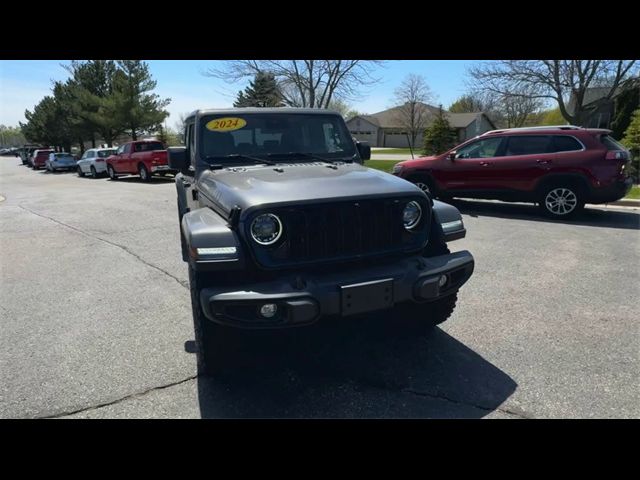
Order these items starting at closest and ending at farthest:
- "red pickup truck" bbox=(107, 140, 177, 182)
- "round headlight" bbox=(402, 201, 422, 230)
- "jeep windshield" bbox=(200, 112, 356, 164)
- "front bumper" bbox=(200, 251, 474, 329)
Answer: "front bumper" bbox=(200, 251, 474, 329) < "round headlight" bbox=(402, 201, 422, 230) < "jeep windshield" bbox=(200, 112, 356, 164) < "red pickup truck" bbox=(107, 140, 177, 182)

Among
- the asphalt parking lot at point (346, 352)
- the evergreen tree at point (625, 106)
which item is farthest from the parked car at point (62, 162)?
the evergreen tree at point (625, 106)

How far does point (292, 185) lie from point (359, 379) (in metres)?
1.48

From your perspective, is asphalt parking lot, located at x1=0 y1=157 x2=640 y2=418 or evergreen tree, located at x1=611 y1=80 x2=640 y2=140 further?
evergreen tree, located at x1=611 y1=80 x2=640 y2=140

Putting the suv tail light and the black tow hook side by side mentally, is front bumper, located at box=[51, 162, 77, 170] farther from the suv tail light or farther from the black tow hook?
the black tow hook

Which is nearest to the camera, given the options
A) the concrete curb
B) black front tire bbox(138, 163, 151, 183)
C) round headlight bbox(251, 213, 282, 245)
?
round headlight bbox(251, 213, 282, 245)

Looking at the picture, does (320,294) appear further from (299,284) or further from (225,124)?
(225,124)

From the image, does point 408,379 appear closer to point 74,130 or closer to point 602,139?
point 602,139

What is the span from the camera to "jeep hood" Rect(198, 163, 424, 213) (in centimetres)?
287

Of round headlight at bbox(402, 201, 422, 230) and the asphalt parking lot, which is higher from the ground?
round headlight at bbox(402, 201, 422, 230)

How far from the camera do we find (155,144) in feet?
66.2

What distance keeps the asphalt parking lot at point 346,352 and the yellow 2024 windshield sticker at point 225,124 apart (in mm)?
1845

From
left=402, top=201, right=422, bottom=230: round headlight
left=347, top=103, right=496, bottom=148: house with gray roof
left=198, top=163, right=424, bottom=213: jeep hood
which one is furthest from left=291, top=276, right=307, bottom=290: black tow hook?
left=347, top=103, right=496, bottom=148: house with gray roof

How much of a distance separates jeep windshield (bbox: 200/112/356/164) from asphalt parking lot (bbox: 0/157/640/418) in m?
1.65

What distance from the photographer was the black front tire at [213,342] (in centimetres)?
289
